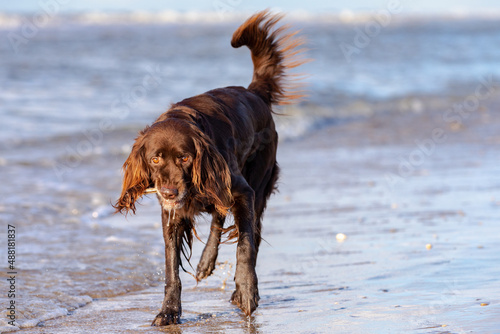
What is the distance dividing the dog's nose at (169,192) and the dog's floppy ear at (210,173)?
0.39 feet

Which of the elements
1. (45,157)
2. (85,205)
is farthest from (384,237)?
(45,157)

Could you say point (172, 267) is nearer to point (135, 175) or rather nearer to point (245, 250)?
point (245, 250)

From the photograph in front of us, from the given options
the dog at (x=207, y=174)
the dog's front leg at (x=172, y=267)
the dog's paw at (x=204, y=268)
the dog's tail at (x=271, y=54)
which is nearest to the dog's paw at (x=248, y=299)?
the dog at (x=207, y=174)

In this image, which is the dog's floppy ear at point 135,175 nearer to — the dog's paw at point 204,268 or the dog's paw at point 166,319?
the dog's paw at point 166,319

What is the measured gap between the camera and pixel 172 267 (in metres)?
4.07

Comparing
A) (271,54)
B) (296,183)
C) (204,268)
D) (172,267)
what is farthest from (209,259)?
(296,183)

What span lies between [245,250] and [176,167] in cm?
71

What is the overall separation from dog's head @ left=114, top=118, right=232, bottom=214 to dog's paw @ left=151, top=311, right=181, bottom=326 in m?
0.62

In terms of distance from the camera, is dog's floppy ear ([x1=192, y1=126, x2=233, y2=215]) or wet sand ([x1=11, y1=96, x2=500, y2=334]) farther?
wet sand ([x1=11, y1=96, x2=500, y2=334])

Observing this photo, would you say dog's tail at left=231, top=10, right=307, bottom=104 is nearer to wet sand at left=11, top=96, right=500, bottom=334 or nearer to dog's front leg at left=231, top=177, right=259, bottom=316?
wet sand at left=11, top=96, right=500, bottom=334

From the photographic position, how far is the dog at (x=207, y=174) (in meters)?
3.70

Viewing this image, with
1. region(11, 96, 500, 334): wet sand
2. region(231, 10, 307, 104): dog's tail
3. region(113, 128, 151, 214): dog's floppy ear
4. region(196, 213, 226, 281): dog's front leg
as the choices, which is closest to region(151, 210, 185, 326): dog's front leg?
region(11, 96, 500, 334): wet sand

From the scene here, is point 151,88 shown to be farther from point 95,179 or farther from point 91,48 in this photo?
point 91,48

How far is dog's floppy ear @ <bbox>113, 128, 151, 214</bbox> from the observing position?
3746mm
